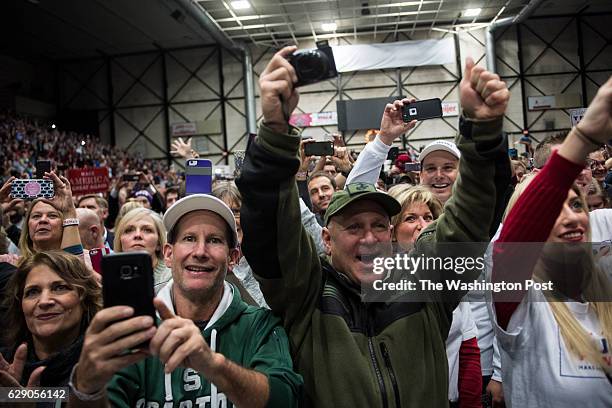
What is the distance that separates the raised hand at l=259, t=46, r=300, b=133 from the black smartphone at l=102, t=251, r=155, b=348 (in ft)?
1.83

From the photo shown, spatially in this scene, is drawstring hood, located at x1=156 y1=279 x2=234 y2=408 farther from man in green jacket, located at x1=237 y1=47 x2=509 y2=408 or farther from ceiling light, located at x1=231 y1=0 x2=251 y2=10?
ceiling light, located at x1=231 y1=0 x2=251 y2=10

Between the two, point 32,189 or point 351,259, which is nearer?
point 351,259

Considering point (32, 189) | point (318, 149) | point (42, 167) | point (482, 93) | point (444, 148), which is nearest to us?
point (482, 93)

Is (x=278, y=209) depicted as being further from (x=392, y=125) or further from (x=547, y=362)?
(x=392, y=125)

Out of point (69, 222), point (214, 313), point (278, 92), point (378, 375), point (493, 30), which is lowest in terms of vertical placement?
point (378, 375)

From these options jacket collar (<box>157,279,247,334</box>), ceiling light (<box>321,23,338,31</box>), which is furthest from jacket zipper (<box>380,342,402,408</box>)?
ceiling light (<box>321,23,338,31</box>)

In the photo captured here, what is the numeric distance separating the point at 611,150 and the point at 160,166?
46.5 feet

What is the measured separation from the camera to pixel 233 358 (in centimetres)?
178

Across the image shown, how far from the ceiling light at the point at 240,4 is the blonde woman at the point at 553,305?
13.1m

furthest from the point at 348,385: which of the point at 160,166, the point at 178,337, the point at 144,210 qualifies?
the point at 160,166

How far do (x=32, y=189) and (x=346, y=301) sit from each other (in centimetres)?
224

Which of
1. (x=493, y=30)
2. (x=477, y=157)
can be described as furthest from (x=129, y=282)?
(x=493, y=30)

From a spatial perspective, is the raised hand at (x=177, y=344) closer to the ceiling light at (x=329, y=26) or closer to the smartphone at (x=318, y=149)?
→ the smartphone at (x=318, y=149)

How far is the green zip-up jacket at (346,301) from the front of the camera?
160 cm
